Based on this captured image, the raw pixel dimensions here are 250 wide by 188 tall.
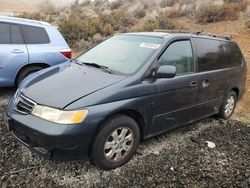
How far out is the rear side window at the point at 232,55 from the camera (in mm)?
5859

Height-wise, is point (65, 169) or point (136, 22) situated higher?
point (65, 169)

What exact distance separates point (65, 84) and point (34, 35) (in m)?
3.18

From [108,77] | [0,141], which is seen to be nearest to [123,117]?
[108,77]

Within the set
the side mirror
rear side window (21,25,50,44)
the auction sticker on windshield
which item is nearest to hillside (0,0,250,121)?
rear side window (21,25,50,44)

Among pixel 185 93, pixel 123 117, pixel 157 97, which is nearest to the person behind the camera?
pixel 123 117

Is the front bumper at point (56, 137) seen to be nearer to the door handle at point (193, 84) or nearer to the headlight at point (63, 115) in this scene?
the headlight at point (63, 115)

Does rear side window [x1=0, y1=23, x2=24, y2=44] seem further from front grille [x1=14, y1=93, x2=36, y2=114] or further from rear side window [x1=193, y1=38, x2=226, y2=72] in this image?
rear side window [x1=193, y1=38, x2=226, y2=72]

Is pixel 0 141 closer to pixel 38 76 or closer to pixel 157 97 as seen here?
pixel 38 76

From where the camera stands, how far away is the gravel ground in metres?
3.70

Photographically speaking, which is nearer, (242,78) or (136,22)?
(242,78)

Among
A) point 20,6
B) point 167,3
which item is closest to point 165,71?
point 167,3

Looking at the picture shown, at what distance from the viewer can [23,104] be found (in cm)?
381

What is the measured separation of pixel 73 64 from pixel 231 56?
3.11m

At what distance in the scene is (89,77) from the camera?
13.4 ft
